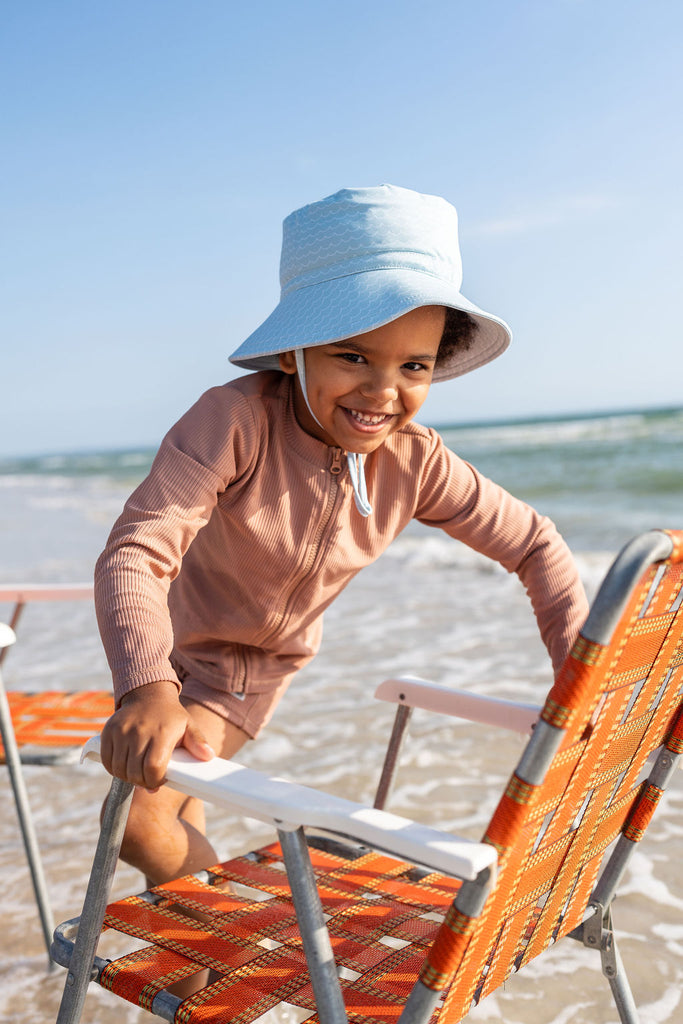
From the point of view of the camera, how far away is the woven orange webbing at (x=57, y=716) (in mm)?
2383

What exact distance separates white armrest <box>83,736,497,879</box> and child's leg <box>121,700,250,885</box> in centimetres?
49

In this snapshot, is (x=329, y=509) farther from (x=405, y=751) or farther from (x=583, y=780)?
(x=405, y=751)

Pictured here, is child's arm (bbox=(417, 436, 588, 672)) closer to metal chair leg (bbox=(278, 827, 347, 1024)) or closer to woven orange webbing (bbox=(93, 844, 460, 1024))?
woven orange webbing (bbox=(93, 844, 460, 1024))

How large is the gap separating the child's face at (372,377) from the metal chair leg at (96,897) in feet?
2.51

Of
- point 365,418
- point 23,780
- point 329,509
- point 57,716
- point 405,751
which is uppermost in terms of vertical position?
point 365,418

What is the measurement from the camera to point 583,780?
46.3 inches

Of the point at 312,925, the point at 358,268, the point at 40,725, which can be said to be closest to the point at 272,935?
the point at 312,925

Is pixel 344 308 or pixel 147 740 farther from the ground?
pixel 344 308

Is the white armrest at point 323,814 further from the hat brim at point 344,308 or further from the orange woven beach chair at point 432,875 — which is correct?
the hat brim at point 344,308

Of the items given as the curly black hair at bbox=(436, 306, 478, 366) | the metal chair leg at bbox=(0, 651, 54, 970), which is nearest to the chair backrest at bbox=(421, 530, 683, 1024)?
the curly black hair at bbox=(436, 306, 478, 366)

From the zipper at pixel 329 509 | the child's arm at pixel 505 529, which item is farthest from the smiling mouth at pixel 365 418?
the child's arm at pixel 505 529

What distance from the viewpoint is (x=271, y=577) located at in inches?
71.8

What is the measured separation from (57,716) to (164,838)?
1077 millimetres

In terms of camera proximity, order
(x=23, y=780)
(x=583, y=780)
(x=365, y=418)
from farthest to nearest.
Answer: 1. (x=23, y=780)
2. (x=365, y=418)
3. (x=583, y=780)
